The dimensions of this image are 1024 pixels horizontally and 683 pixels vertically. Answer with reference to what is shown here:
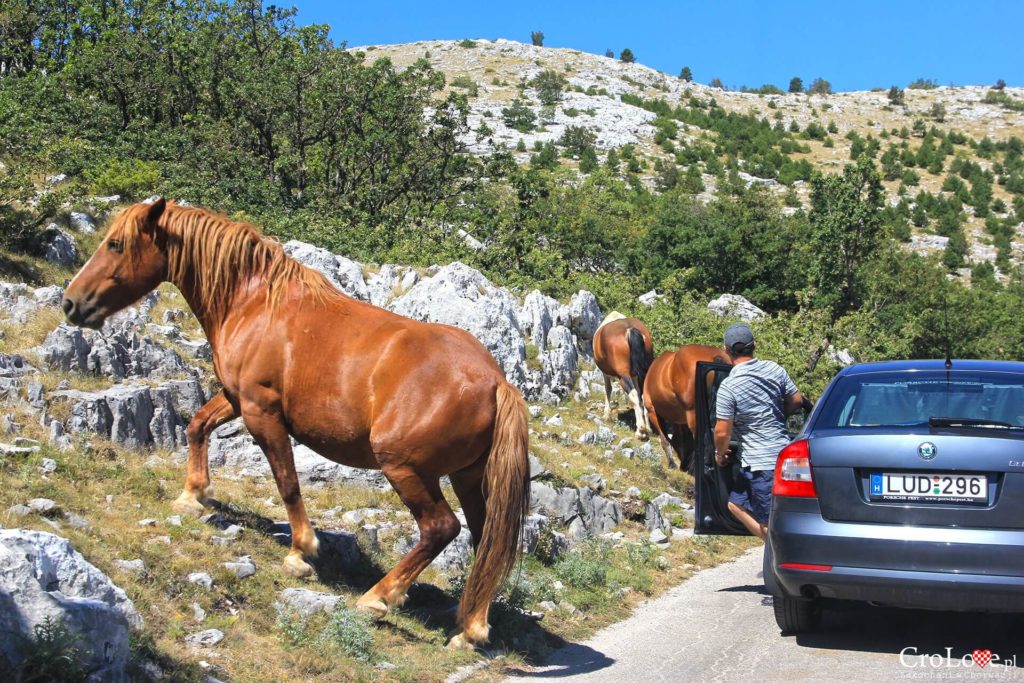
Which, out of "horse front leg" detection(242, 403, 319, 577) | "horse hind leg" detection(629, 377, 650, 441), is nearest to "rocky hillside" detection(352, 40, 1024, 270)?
"horse hind leg" detection(629, 377, 650, 441)

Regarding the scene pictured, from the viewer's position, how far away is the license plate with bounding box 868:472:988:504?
5.53 meters

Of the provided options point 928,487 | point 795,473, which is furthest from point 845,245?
point 928,487

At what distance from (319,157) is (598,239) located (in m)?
9.47

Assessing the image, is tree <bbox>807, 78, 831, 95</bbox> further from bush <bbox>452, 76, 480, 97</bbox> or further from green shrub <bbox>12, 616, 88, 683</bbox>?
green shrub <bbox>12, 616, 88, 683</bbox>

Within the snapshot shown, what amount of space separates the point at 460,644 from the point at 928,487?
303cm

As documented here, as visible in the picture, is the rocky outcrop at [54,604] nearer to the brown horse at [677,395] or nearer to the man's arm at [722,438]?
the man's arm at [722,438]

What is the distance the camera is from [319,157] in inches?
858

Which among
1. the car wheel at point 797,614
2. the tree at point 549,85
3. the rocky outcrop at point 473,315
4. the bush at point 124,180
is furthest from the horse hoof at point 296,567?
the tree at point 549,85

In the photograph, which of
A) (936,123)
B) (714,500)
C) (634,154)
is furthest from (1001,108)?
(714,500)

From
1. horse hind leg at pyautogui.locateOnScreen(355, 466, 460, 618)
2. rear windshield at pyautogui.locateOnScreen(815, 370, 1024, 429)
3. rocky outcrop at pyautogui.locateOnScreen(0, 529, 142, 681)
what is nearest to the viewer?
rocky outcrop at pyautogui.locateOnScreen(0, 529, 142, 681)

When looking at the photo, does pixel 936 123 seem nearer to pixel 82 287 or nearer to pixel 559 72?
pixel 559 72

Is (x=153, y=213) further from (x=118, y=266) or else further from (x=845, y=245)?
(x=845, y=245)

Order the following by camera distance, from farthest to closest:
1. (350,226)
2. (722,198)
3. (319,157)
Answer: (722,198), (319,157), (350,226)

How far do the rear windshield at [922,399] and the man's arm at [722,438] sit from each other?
3.38 ft
